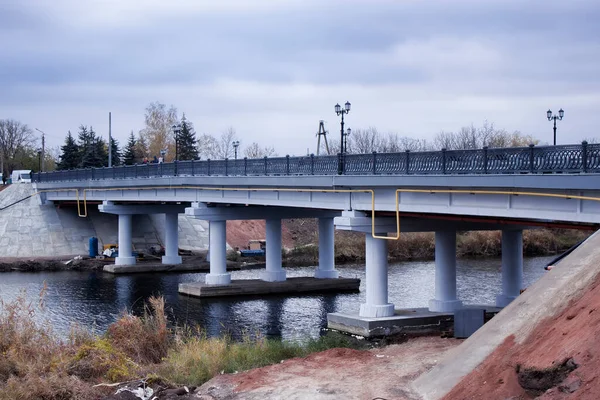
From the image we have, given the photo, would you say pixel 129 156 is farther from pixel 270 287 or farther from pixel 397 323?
pixel 397 323

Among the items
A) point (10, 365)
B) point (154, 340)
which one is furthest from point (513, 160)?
point (10, 365)

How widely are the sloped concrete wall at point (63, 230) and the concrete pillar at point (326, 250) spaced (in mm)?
19105

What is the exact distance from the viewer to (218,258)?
41094 millimetres

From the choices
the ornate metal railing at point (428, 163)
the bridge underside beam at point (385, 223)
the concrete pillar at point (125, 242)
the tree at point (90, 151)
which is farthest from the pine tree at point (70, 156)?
the bridge underside beam at point (385, 223)

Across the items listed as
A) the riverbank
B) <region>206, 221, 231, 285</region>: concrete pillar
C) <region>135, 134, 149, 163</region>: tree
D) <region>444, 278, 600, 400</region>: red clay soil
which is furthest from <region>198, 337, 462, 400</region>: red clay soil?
<region>135, 134, 149, 163</region>: tree

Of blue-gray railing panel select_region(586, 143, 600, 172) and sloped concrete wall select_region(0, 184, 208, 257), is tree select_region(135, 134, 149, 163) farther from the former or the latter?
blue-gray railing panel select_region(586, 143, 600, 172)

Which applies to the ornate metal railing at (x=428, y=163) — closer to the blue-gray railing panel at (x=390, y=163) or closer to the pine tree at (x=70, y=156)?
the blue-gray railing panel at (x=390, y=163)

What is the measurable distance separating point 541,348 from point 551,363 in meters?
0.81

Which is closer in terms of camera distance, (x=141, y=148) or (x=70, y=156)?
(x=70, y=156)

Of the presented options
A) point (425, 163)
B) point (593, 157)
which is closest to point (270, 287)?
point (425, 163)

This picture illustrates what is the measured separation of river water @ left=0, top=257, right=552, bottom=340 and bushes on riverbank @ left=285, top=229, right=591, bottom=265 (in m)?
3.03

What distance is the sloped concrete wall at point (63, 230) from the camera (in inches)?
2290

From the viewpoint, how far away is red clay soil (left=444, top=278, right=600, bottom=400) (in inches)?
452

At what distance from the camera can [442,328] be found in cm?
2789
